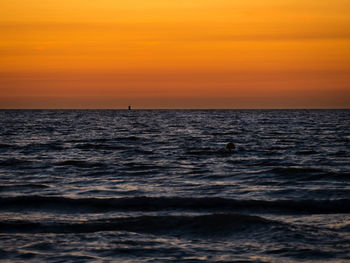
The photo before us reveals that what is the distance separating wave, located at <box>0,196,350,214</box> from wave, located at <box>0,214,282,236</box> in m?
1.28

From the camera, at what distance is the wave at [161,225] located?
10.7 meters

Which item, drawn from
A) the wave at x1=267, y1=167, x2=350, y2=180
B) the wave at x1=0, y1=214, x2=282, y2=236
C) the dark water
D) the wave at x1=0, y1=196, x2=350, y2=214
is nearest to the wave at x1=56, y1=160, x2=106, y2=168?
the dark water

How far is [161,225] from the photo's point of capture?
11195mm

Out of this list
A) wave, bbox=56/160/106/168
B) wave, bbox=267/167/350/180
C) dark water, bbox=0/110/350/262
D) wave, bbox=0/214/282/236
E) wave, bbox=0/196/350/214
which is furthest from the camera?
wave, bbox=56/160/106/168

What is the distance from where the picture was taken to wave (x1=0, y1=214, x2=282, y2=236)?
1074 centimetres

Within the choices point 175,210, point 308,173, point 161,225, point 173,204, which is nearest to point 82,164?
point 308,173

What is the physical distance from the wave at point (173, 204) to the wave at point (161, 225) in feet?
4.20

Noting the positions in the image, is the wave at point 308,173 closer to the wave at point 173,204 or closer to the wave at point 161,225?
the wave at point 173,204

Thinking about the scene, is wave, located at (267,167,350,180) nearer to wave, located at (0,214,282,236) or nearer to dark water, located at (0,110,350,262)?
dark water, located at (0,110,350,262)

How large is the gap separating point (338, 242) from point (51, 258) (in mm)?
5224

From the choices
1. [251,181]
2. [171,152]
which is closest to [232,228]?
[251,181]

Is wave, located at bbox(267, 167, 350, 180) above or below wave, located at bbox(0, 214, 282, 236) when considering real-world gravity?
above

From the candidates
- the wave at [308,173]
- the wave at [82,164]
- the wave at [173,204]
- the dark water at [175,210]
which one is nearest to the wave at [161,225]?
the dark water at [175,210]

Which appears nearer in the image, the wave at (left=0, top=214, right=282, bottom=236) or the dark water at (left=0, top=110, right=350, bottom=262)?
the dark water at (left=0, top=110, right=350, bottom=262)
